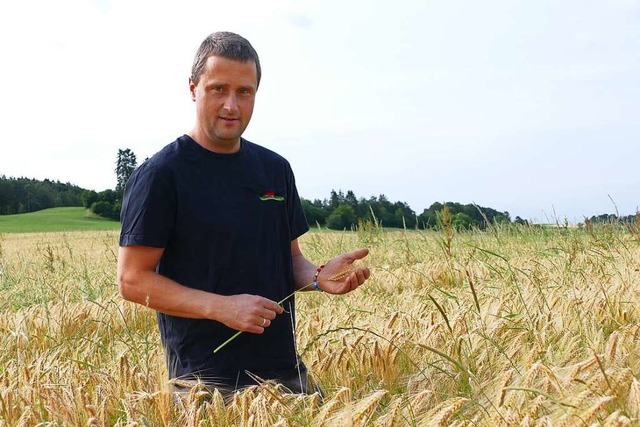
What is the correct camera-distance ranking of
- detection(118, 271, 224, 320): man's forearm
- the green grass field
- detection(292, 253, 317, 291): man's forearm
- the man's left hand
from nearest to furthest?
detection(118, 271, 224, 320): man's forearm
the man's left hand
detection(292, 253, 317, 291): man's forearm
the green grass field

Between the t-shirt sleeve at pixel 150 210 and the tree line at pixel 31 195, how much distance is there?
3333 inches

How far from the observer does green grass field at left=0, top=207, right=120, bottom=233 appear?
53062mm

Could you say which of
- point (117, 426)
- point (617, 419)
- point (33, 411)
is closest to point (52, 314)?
point (33, 411)

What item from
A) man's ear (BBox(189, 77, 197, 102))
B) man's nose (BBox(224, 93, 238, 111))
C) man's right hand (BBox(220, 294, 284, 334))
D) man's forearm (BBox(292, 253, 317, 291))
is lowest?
man's right hand (BBox(220, 294, 284, 334))

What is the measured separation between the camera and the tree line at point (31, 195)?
82.3 metres

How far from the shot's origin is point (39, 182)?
9494 centimetres

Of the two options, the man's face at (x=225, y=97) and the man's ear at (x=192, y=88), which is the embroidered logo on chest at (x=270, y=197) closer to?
the man's face at (x=225, y=97)

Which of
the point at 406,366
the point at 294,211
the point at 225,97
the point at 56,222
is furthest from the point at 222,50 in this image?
the point at 56,222

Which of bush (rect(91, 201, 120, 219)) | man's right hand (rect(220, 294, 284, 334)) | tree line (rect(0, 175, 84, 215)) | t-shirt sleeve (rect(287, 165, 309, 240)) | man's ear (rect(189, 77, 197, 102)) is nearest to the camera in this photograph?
man's right hand (rect(220, 294, 284, 334))

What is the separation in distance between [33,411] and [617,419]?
7.00 ft

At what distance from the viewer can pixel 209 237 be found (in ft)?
9.77

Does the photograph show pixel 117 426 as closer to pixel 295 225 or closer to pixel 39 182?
pixel 295 225

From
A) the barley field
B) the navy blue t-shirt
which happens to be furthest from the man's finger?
the navy blue t-shirt

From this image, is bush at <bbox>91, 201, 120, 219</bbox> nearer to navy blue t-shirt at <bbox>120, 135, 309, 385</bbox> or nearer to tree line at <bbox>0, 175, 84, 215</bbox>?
tree line at <bbox>0, 175, 84, 215</bbox>
